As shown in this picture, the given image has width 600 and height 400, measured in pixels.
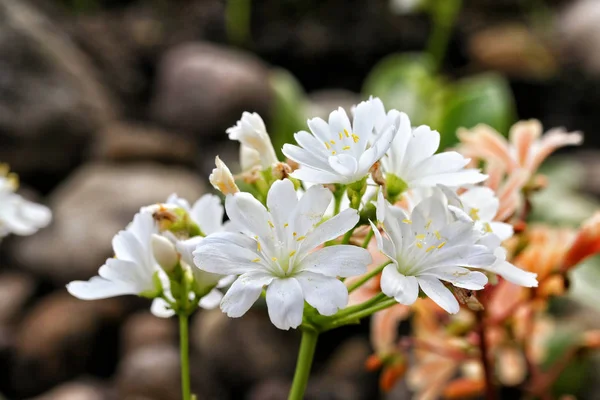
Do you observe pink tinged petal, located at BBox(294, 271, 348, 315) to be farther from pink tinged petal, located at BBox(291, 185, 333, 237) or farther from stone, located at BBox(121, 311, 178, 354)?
stone, located at BBox(121, 311, 178, 354)

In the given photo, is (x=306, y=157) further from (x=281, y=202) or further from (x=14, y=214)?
(x=14, y=214)

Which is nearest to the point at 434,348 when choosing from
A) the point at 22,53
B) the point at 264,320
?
the point at 264,320

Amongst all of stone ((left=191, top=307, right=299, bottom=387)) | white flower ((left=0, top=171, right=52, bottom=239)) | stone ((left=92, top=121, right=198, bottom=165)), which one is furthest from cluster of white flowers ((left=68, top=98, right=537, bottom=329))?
stone ((left=92, top=121, right=198, bottom=165))

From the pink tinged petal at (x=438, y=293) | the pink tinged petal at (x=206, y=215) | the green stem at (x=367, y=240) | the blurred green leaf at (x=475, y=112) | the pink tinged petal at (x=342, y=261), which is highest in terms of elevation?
the pink tinged petal at (x=342, y=261)

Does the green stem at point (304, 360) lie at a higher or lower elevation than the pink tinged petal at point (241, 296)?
lower

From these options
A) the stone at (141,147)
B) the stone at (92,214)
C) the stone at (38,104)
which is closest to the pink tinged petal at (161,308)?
the stone at (92,214)

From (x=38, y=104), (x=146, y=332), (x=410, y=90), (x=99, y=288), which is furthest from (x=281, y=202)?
(x=38, y=104)

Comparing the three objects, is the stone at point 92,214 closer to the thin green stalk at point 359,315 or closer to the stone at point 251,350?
the stone at point 251,350
